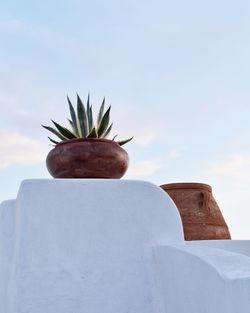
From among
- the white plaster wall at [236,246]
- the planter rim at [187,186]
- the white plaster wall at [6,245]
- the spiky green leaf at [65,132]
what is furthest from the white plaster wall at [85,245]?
the planter rim at [187,186]

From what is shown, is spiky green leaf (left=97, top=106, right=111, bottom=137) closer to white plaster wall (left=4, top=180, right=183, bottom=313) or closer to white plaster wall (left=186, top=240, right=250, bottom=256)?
white plaster wall (left=4, top=180, right=183, bottom=313)

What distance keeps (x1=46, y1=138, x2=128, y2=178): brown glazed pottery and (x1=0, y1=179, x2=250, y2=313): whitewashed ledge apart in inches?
8.1

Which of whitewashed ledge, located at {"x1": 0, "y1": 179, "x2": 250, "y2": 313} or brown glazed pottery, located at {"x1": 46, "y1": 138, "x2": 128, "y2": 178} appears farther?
brown glazed pottery, located at {"x1": 46, "y1": 138, "x2": 128, "y2": 178}

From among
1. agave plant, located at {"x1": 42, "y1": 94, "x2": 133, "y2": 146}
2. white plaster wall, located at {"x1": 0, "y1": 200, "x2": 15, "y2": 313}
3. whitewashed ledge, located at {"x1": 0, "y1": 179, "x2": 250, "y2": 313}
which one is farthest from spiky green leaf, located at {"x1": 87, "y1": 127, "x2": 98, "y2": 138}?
white plaster wall, located at {"x1": 0, "y1": 200, "x2": 15, "y2": 313}

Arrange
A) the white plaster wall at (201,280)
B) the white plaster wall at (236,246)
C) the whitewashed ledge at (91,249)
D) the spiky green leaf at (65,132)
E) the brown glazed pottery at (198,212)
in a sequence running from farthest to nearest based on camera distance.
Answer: the brown glazed pottery at (198,212), the white plaster wall at (236,246), the spiky green leaf at (65,132), the whitewashed ledge at (91,249), the white plaster wall at (201,280)

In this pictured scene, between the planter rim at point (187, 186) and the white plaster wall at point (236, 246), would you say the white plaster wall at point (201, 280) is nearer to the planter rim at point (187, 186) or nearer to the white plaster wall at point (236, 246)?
the white plaster wall at point (236, 246)

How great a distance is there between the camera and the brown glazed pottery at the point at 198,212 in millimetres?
3101

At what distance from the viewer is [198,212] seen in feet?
10.4

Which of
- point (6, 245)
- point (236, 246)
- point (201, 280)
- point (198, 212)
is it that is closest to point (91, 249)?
point (6, 245)

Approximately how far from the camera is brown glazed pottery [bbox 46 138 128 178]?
2.44 meters

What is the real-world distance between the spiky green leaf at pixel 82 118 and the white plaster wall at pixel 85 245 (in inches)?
23.4

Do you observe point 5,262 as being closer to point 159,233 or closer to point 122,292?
point 122,292

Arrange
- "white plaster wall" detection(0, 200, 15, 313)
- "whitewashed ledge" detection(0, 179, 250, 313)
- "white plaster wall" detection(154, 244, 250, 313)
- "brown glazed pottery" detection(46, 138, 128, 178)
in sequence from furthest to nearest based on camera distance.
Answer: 1. "brown glazed pottery" detection(46, 138, 128, 178)
2. "white plaster wall" detection(0, 200, 15, 313)
3. "whitewashed ledge" detection(0, 179, 250, 313)
4. "white plaster wall" detection(154, 244, 250, 313)

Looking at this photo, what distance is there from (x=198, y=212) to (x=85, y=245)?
1.29 metres
